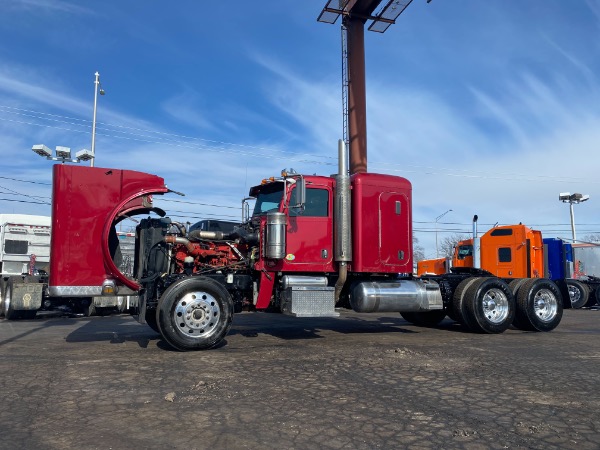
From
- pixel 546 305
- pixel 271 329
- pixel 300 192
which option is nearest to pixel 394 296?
pixel 300 192

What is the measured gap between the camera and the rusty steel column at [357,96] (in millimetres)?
24000

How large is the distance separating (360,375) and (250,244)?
3693 millimetres

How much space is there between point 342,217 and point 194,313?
3.14 metres

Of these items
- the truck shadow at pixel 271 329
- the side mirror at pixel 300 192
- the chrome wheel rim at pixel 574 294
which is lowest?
the truck shadow at pixel 271 329

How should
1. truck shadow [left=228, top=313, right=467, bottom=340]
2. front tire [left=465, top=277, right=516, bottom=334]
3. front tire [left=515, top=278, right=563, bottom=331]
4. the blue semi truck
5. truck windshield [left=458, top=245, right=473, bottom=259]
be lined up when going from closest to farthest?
1. front tire [left=465, top=277, right=516, bottom=334]
2. truck shadow [left=228, top=313, right=467, bottom=340]
3. front tire [left=515, top=278, right=563, bottom=331]
4. truck windshield [left=458, top=245, right=473, bottom=259]
5. the blue semi truck

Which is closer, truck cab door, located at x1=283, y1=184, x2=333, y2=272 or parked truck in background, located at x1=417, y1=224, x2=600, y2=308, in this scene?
truck cab door, located at x1=283, y1=184, x2=333, y2=272

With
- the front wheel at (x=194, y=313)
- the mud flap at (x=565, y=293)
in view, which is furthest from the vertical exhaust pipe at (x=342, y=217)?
the mud flap at (x=565, y=293)

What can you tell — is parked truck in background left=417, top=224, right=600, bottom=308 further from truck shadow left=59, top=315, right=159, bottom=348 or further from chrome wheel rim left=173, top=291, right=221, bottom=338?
chrome wheel rim left=173, top=291, right=221, bottom=338

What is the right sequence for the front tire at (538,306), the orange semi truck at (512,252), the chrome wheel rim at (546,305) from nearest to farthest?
the front tire at (538,306)
the chrome wheel rim at (546,305)
the orange semi truck at (512,252)

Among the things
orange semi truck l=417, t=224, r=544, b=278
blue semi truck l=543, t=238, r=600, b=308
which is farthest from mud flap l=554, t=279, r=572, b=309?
orange semi truck l=417, t=224, r=544, b=278

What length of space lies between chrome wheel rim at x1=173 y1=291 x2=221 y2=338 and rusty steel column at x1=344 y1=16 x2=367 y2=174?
16.6 m

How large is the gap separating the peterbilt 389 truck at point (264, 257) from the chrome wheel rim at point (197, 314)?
0.05ft

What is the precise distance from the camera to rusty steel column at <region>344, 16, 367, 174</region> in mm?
24000

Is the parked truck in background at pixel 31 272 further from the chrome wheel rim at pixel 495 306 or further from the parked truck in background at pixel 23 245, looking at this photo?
the chrome wheel rim at pixel 495 306
